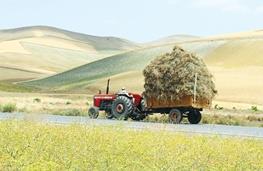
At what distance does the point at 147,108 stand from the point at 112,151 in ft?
62.5

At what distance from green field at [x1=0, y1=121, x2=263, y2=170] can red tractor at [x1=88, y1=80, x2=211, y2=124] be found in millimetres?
13739

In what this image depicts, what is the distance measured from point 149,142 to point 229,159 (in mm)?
2860

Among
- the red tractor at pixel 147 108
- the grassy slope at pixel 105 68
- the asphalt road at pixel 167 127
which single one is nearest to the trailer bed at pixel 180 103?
the red tractor at pixel 147 108

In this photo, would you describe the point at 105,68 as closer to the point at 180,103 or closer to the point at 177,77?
the point at 177,77

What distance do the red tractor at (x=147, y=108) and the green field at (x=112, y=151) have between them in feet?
45.1

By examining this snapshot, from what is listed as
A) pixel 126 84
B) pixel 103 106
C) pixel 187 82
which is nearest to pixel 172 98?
pixel 187 82

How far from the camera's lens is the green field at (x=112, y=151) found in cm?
1030

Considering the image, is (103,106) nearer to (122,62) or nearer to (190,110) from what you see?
(190,110)

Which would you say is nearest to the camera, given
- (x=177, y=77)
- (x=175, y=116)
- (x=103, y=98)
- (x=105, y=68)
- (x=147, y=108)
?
(x=175, y=116)

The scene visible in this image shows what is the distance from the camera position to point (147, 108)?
103 ft

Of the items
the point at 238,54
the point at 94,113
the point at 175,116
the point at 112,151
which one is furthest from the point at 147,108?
the point at 238,54

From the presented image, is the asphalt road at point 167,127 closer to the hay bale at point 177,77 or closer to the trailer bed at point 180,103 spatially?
the trailer bed at point 180,103

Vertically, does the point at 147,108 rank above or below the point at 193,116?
above

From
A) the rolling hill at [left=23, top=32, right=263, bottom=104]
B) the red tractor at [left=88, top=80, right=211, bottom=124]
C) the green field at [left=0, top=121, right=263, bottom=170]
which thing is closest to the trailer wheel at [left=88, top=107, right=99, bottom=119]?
the red tractor at [left=88, top=80, right=211, bottom=124]
